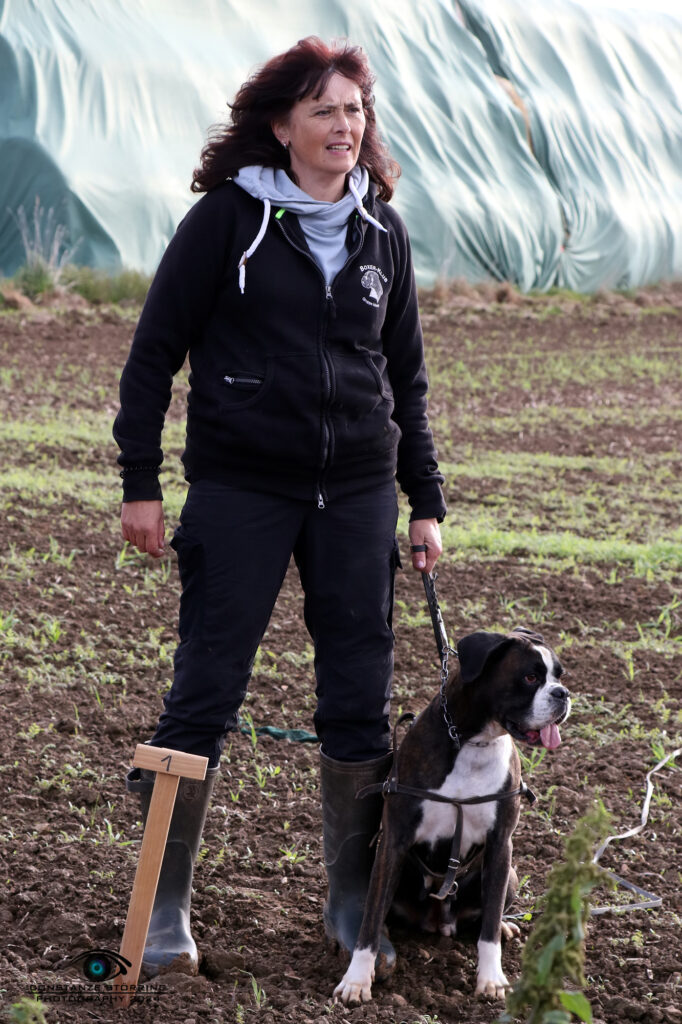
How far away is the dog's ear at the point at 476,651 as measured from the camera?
279 cm

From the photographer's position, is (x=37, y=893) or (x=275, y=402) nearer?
(x=275, y=402)

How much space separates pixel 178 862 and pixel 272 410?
1.10 m

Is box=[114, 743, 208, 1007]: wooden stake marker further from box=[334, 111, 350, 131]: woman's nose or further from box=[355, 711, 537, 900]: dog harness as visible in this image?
box=[334, 111, 350, 131]: woman's nose

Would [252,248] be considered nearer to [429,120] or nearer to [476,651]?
[476,651]

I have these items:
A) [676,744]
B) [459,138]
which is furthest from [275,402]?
[459,138]

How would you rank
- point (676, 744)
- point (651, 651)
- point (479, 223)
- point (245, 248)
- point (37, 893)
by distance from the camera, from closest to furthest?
point (245, 248)
point (37, 893)
point (676, 744)
point (651, 651)
point (479, 223)

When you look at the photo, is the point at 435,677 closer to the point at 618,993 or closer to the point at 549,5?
the point at 618,993

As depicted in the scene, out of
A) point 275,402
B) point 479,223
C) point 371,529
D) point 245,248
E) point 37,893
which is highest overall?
point 479,223

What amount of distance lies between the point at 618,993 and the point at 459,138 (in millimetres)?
18732

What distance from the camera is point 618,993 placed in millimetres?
2822

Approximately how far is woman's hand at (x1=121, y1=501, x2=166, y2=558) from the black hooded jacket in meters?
0.03

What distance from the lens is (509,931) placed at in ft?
10.0

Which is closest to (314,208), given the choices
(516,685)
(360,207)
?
(360,207)

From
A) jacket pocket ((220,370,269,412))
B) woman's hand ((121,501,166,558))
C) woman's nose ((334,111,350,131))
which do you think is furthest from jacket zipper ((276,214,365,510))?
woman's hand ((121,501,166,558))
